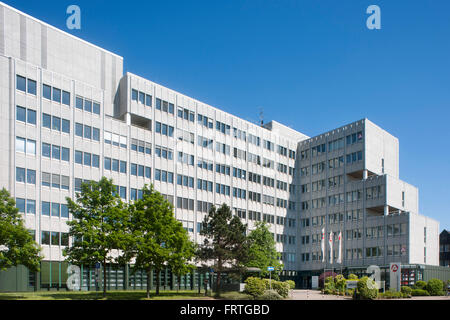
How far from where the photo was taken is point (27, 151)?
5322 cm

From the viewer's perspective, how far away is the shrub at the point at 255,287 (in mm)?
45938

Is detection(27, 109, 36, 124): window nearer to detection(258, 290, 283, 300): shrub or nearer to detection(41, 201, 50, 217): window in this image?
detection(41, 201, 50, 217): window

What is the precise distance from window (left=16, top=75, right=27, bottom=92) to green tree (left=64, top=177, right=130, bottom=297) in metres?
14.4

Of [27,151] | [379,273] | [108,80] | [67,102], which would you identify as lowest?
[379,273]

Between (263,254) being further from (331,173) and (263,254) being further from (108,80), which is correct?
(108,80)

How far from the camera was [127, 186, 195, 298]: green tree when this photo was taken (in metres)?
47.1

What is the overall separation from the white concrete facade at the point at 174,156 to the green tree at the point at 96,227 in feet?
31.3

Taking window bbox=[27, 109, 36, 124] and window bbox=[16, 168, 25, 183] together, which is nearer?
window bbox=[16, 168, 25, 183]

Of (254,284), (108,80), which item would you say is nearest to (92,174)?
(108,80)

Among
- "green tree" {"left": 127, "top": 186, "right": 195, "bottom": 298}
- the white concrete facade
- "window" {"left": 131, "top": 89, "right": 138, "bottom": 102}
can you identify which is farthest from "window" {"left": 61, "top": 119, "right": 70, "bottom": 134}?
"green tree" {"left": 127, "top": 186, "right": 195, "bottom": 298}

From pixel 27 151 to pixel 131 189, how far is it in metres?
15.2

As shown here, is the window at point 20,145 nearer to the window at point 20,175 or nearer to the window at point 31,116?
the window at point 20,175

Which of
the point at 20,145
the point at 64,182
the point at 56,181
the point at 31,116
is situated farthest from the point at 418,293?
the point at 31,116

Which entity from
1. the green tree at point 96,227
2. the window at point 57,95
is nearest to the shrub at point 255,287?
the green tree at point 96,227
